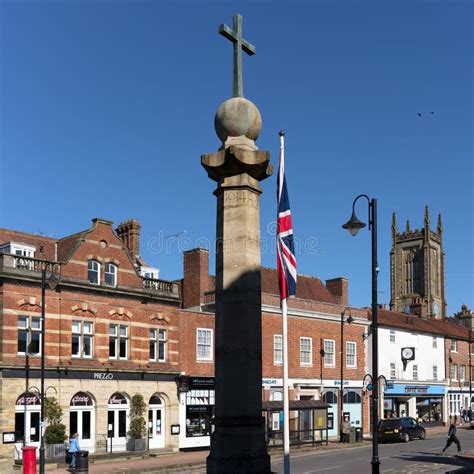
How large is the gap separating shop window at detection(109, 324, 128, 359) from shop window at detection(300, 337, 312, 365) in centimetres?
1356

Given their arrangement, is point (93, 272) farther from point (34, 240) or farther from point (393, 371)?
point (393, 371)

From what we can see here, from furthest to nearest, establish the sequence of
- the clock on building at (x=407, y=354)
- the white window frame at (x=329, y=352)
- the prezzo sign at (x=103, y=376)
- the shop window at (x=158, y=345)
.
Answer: the clock on building at (x=407, y=354)
the white window frame at (x=329, y=352)
the shop window at (x=158, y=345)
the prezzo sign at (x=103, y=376)

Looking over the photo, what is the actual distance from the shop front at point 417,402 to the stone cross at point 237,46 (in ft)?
141

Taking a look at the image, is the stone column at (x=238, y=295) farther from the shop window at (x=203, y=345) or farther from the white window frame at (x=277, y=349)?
the white window frame at (x=277, y=349)

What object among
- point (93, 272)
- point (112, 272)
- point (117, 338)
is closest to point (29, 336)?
point (93, 272)

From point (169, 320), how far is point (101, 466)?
9989 mm

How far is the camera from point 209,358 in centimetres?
4169

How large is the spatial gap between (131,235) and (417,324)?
2940 centimetres

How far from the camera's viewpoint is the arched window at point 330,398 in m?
48.8

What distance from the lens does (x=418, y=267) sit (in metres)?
139

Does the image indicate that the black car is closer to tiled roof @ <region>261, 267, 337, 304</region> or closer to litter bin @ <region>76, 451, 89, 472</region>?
tiled roof @ <region>261, 267, 337, 304</region>

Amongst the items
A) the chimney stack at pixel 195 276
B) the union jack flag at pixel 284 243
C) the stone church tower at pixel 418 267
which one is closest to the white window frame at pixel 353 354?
the chimney stack at pixel 195 276

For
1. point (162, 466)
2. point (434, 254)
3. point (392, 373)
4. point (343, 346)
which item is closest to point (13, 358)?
point (162, 466)

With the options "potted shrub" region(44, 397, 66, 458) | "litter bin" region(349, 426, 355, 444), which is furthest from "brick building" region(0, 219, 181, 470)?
"litter bin" region(349, 426, 355, 444)
